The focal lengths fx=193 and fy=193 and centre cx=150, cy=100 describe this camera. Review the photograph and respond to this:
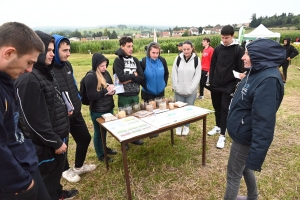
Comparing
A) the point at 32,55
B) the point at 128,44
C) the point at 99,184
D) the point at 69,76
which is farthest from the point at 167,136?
the point at 32,55

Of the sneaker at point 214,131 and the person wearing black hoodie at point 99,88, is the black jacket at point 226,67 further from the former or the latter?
the person wearing black hoodie at point 99,88

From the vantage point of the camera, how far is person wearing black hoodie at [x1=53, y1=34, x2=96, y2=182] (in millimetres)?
2320

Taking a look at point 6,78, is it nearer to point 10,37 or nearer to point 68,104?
point 10,37

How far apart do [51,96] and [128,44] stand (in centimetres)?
184

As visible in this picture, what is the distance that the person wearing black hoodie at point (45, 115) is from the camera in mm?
1660

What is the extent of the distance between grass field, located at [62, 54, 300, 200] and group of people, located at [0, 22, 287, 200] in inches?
11.5

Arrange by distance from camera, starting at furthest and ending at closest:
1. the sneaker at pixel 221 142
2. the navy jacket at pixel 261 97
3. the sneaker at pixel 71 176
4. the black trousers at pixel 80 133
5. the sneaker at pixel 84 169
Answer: the sneaker at pixel 221 142
the sneaker at pixel 84 169
the sneaker at pixel 71 176
the black trousers at pixel 80 133
the navy jacket at pixel 261 97

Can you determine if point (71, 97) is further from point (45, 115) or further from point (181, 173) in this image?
point (181, 173)

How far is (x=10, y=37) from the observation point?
1078 millimetres

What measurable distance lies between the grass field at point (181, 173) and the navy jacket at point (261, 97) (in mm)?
1263

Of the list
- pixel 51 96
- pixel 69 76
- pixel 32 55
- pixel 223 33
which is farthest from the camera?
pixel 223 33

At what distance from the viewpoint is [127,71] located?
3475 mm

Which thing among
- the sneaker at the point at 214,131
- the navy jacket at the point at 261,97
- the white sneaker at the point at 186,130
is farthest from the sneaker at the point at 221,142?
the navy jacket at the point at 261,97

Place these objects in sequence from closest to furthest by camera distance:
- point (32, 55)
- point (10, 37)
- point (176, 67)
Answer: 1. point (10, 37)
2. point (32, 55)
3. point (176, 67)
